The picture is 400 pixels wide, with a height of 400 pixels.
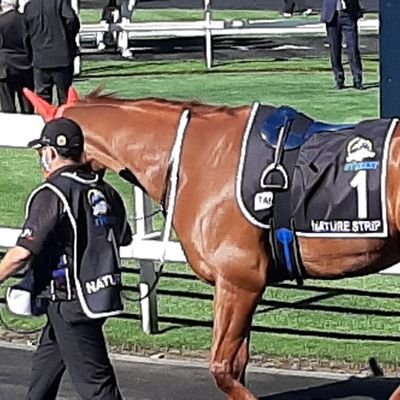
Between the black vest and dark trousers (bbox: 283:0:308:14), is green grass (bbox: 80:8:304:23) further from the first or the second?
the black vest

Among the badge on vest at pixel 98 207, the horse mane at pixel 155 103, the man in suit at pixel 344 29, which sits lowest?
the man in suit at pixel 344 29

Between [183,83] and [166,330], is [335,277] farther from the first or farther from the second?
[183,83]

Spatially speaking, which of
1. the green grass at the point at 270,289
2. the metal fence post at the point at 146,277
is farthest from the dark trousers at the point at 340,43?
the metal fence post at the point at 146,277

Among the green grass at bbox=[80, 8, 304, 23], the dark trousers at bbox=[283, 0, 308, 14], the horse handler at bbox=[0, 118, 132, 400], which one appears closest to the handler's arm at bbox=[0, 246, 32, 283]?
the horse handler at bbox=[0, 118, 132, 400]

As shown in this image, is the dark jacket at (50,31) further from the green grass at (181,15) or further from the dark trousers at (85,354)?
the green grass at (181,15)

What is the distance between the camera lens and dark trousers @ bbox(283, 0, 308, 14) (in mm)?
32656

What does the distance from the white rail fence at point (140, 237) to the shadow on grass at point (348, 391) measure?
130 cm

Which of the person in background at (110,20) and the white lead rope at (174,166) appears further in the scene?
the person in background at (110,20)

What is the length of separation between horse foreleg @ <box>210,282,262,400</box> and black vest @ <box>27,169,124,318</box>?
0.46 m

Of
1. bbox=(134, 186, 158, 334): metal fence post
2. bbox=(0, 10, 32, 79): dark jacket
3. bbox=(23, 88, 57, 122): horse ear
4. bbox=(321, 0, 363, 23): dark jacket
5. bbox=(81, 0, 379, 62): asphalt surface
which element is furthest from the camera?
bbox=(81, 0, 379, 62): asphalt surface

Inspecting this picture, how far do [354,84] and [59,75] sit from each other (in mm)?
5647

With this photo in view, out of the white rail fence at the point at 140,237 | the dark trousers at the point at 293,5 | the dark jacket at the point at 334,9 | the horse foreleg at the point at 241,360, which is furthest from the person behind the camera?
the dark trousers at the point at 293,5

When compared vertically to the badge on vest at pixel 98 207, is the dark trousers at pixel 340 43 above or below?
below

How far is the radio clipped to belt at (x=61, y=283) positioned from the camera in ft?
20.0
